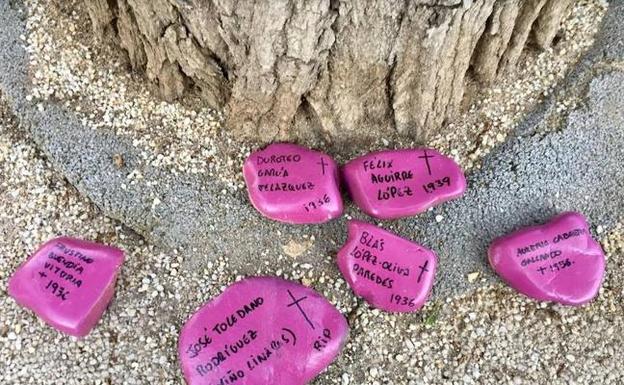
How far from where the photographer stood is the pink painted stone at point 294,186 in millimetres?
1359

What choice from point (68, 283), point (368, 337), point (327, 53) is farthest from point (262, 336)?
point (327, 53)

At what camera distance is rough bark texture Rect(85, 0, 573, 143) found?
1180mm

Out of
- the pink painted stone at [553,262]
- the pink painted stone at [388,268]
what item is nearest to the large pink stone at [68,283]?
the pink painted stone at [388,268]

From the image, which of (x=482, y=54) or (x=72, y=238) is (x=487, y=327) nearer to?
(x=482, y=54)

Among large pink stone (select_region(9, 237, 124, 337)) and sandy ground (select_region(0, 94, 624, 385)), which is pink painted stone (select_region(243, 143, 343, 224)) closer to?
sandy ground (select_region(0, 94, 624, 385))

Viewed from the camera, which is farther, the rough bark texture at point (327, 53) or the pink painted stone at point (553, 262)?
the pink painted stone at point (553, 262)

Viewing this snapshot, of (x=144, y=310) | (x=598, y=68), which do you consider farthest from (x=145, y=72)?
(x=598, y=68)

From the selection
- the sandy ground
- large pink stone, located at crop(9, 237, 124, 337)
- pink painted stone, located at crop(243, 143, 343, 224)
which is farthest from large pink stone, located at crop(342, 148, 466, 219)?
large pink stone, located at crop(9, 237, 124, 337)

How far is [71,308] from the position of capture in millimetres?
1306

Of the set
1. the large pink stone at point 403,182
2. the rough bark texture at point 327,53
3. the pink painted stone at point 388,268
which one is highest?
the rough bark texture at point 327,53

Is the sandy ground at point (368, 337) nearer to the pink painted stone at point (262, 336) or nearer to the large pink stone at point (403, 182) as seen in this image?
the pink painted stone at point (262, 336)

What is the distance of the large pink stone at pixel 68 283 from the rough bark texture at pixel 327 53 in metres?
0.34

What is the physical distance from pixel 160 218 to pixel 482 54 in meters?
0.65

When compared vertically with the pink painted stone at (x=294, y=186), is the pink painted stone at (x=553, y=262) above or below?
below
